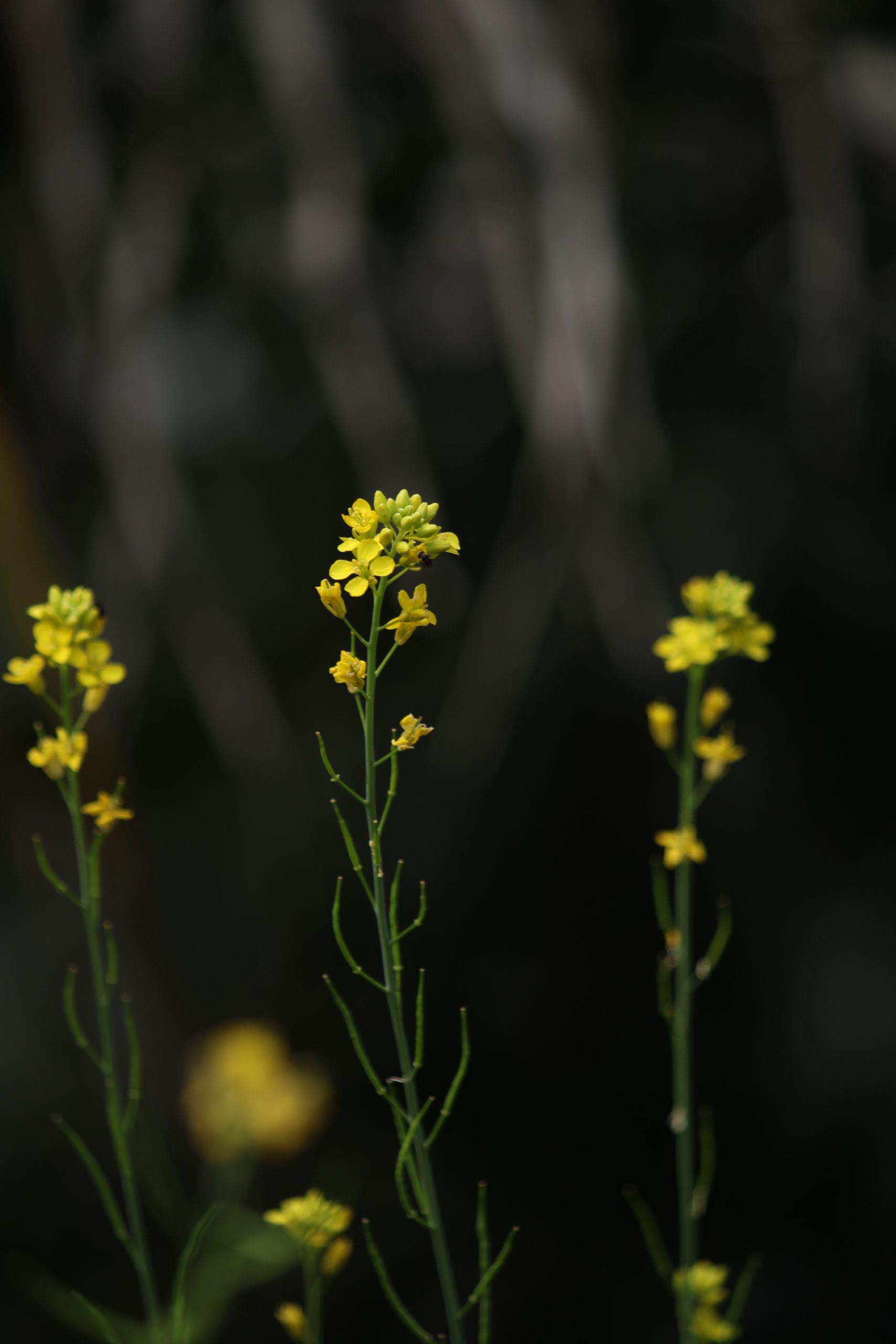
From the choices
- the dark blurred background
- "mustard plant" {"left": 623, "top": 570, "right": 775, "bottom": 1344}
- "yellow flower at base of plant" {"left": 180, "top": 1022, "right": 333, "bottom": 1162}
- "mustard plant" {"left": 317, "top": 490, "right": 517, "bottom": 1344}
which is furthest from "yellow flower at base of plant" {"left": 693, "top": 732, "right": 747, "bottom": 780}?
the dark blurred background

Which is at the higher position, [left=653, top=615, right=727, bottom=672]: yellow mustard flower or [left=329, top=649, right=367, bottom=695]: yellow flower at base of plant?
[left=329, top=649, right=367, bottom=695]: yellow flower at base of plant

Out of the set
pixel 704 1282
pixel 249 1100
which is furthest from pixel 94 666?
pixel 249 1100

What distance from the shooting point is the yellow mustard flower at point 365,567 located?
0.25 metres

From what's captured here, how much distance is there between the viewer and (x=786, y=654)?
45.8 inches

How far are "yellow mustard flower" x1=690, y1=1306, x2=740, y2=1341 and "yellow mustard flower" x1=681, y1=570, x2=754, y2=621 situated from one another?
223mm

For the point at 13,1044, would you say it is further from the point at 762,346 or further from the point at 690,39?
the point at 690,39

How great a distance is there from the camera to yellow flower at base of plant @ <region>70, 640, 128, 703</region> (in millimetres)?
271

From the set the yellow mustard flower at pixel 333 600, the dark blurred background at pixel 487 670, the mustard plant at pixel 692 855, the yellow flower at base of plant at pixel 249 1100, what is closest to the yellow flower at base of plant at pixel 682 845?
the mustard plant at pixel 692 855

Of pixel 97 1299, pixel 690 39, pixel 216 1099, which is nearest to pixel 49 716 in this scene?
pixel 216 1099

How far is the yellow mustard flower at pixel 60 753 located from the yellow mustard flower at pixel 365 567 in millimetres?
77

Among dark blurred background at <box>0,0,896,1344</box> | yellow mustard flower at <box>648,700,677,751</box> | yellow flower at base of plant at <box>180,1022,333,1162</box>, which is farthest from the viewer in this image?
dark blurred background at <box>0,0,896,1344</box>

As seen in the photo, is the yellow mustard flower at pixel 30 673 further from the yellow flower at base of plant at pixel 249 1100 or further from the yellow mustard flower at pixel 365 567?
the yellow flower at base of plant at pixel 249 1100

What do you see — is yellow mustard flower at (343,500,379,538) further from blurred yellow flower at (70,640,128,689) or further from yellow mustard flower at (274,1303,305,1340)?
yellow mustard flower at (274,1303,305,1340)

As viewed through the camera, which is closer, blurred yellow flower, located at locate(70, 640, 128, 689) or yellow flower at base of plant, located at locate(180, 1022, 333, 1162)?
blurred yellow flower, located at locate(70, 640, 128, 689)
